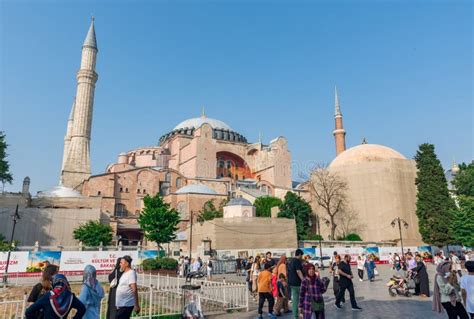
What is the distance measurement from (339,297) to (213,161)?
37.7 meters

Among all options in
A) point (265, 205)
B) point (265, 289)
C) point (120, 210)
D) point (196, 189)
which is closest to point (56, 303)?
point (265, 289)

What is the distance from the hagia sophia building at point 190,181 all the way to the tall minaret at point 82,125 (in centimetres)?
10

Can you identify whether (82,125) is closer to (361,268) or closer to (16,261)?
(16,261)

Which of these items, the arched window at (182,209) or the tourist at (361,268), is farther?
the arched window at (182,209)

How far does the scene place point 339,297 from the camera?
323 inches

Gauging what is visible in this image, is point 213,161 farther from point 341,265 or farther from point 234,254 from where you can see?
point 341,265

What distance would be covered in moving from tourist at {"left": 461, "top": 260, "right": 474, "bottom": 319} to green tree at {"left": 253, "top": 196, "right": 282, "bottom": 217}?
104ft

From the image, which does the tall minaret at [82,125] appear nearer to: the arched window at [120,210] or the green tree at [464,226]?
the arched window at [120,210]

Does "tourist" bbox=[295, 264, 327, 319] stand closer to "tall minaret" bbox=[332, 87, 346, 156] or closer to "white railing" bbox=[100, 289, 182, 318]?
"white railing" bbox=[100, 289, 182, 318]

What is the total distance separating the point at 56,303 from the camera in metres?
3.12

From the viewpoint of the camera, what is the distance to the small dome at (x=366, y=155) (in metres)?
37.1

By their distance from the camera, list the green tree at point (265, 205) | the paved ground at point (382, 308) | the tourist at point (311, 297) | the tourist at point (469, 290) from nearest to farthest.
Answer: the tourist at point (469, 290) < the tourist at point (311, 297) < the paved ground at point (382, 308) < the green tree at point (265, 205)

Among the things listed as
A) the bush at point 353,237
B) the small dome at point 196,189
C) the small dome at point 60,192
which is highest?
the small dome at point 196,189

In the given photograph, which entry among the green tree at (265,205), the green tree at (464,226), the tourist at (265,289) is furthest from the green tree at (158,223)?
the green tree at (464,226)
